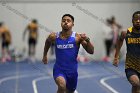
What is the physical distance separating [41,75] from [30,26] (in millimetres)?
6208

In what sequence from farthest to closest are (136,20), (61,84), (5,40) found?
(5,40) → (136,20) → (61,84)

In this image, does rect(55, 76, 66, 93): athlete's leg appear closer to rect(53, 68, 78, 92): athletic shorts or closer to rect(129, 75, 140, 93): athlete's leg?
rect(53, 68, 78, 92): athletic shorts

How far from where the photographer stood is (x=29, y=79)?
14.7 metres

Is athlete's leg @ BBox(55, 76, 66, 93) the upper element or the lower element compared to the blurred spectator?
upper

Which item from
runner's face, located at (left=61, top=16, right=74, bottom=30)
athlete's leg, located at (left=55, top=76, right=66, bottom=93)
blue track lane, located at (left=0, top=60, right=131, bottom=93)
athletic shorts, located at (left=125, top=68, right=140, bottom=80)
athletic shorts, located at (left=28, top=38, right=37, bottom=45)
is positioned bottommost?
blue track lane, located at (left=0, top=60, right=131, bottom=93)

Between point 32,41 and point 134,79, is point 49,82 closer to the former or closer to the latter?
point 134,79

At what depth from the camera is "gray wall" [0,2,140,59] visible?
2341 centimetres

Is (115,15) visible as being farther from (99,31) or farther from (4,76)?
(4,76)

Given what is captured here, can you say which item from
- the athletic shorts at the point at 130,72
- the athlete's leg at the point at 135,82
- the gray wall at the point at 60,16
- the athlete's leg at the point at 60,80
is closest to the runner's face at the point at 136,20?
the athletic shorts at the point at 130,72

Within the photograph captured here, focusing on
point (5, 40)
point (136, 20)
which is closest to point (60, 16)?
point (5, 40)

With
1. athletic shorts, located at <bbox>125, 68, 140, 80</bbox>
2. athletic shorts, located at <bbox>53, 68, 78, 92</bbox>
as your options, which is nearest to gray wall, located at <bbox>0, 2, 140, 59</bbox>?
athletic shorts, located at <bbox>125, 68, 140, 80</bbox>

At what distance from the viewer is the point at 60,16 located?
23.5 metres

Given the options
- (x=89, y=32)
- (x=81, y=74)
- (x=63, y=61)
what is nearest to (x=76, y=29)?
(x=89, y=32)

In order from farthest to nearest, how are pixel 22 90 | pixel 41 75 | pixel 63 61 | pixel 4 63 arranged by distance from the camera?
pixel 4 63, pixel 41 75, pixel 22 90, pixel 63 61
